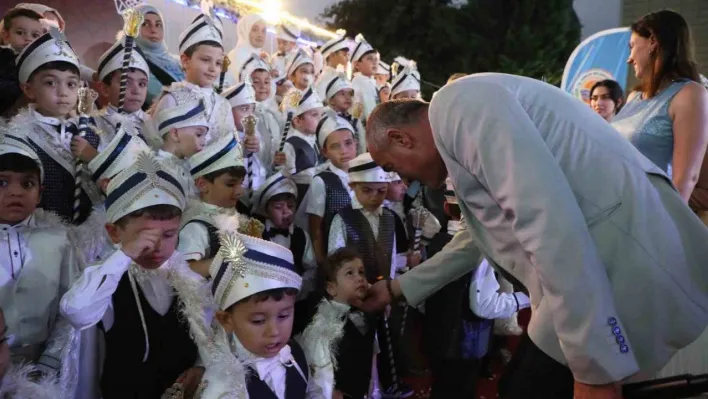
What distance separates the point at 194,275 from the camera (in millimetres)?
2508

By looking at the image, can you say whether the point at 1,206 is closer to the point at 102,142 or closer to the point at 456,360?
the point at 102,142

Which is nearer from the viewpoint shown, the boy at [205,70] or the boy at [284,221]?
the boy at [284,221]

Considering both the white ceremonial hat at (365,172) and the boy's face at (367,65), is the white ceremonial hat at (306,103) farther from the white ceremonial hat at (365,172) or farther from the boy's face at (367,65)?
the boy's face at (367,65)

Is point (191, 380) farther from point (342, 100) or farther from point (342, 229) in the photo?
point (342, 100)

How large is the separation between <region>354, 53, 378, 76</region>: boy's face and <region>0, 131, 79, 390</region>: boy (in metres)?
5.16

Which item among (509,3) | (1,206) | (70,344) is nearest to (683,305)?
(70,344)

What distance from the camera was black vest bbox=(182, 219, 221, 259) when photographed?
2.88 metres

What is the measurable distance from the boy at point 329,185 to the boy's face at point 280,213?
0.52 ft

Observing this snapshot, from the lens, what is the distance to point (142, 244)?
223 cm

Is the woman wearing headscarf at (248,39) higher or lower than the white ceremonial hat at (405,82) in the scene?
higher

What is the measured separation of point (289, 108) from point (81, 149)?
7.76 ft

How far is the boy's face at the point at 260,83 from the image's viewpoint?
5398 mm

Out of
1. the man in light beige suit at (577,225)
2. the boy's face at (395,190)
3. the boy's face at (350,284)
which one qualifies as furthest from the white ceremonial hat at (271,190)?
the man in light beige suit at (577,225)

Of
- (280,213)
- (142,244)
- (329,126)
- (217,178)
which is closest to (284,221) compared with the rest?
(280,213)
